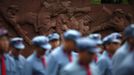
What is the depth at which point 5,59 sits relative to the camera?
28.7 ft

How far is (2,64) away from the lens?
28.0 ft

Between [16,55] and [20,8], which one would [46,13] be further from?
[16,55]

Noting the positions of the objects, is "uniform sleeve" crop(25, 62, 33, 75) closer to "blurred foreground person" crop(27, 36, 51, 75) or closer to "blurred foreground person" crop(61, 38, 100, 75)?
"blurred foreground person" crop(27, 36, 51, 75)

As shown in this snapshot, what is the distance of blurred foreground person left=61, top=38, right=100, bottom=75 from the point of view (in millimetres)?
5790

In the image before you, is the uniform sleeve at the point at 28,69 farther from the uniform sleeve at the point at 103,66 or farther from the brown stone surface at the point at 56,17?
the brown stone surface at the point at 56,17

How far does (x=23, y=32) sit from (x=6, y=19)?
61cm

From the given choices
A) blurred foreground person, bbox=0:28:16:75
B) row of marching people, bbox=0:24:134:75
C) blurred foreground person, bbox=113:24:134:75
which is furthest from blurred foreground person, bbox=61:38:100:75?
blurred foreground person, bbox=0:28:16:75

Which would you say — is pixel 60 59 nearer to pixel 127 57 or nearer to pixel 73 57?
pixel 73 57

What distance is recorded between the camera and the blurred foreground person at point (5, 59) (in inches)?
319

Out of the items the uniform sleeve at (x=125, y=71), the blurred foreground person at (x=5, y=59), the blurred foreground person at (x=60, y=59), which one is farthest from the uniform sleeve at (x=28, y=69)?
the uniform sleeve at (x=125, y=71)

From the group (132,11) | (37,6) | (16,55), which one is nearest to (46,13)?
(37,6)

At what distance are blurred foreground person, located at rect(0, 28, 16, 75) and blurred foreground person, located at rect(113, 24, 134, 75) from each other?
262cm

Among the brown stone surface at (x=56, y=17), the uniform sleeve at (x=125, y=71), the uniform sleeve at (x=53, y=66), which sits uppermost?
the uniform sleeve at (x=125, y=71)

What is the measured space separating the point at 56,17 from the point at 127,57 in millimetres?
8488
